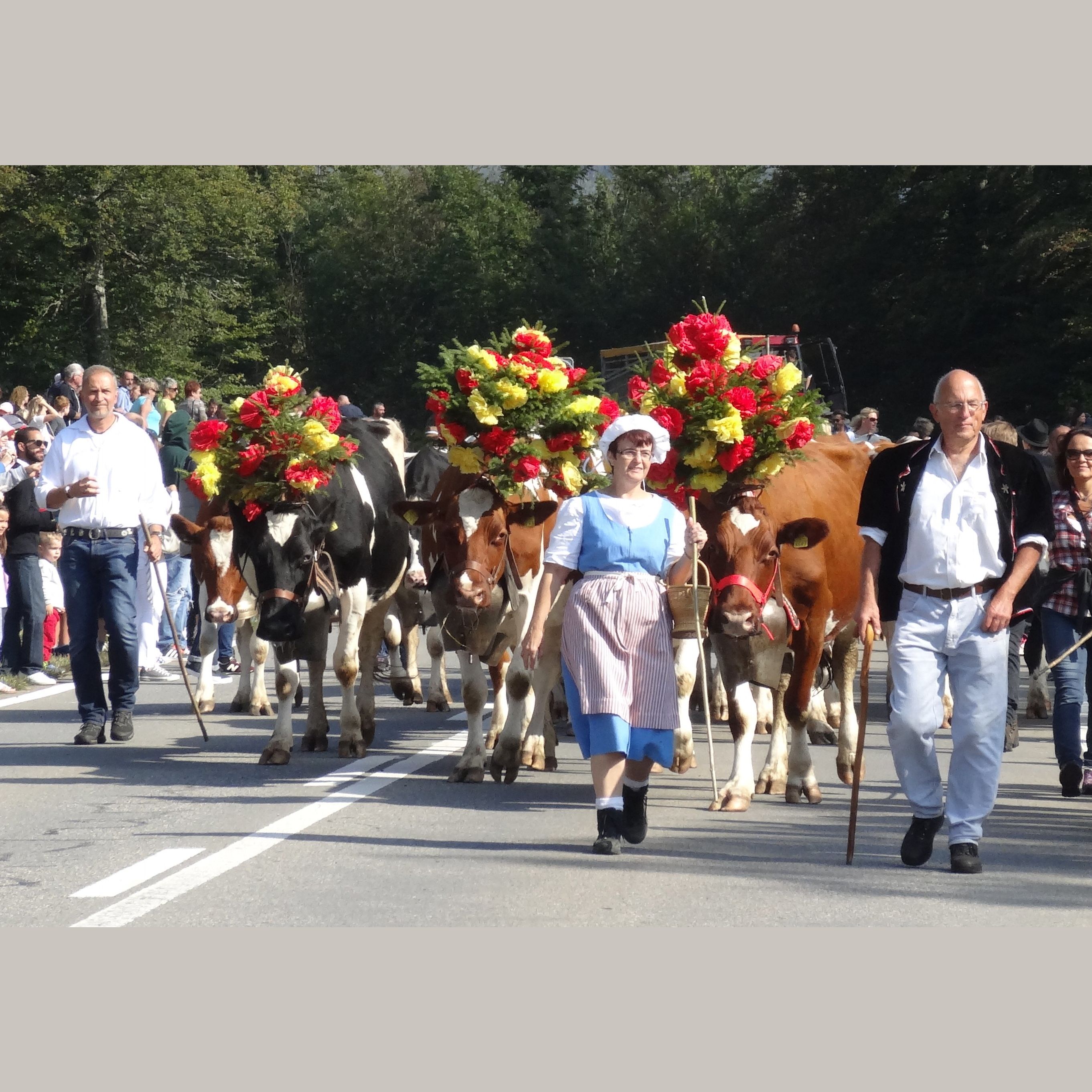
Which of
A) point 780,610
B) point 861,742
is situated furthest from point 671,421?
point 861,742

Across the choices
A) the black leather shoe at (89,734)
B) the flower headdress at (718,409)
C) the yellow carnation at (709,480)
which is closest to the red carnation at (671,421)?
the flower headdress at (718,409)

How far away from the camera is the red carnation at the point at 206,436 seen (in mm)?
11766

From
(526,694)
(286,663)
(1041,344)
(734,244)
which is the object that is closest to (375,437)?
(286,663)

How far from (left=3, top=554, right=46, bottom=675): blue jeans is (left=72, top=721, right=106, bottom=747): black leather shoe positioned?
14.2 ft

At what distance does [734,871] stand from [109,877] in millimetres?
2798

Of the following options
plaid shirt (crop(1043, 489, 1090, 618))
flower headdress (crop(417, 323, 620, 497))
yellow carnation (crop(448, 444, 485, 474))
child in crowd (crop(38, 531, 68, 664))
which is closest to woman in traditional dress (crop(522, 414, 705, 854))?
flower headdress (crop(417, 323, 620, 497))

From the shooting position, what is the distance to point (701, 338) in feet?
34.7

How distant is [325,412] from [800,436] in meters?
3.40

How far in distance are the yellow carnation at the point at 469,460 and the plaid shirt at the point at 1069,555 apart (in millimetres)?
3502

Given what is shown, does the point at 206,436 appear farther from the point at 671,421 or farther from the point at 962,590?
the point at 962,590

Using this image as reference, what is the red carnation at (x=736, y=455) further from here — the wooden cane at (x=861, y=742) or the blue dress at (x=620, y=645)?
the wooden cane at (x=861, y=742)

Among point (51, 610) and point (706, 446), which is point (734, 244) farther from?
point (706, 446)

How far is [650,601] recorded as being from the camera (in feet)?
28.6

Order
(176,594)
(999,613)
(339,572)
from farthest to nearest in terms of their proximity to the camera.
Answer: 1. (176,594)
2. (339,572)
3. (999,613)
